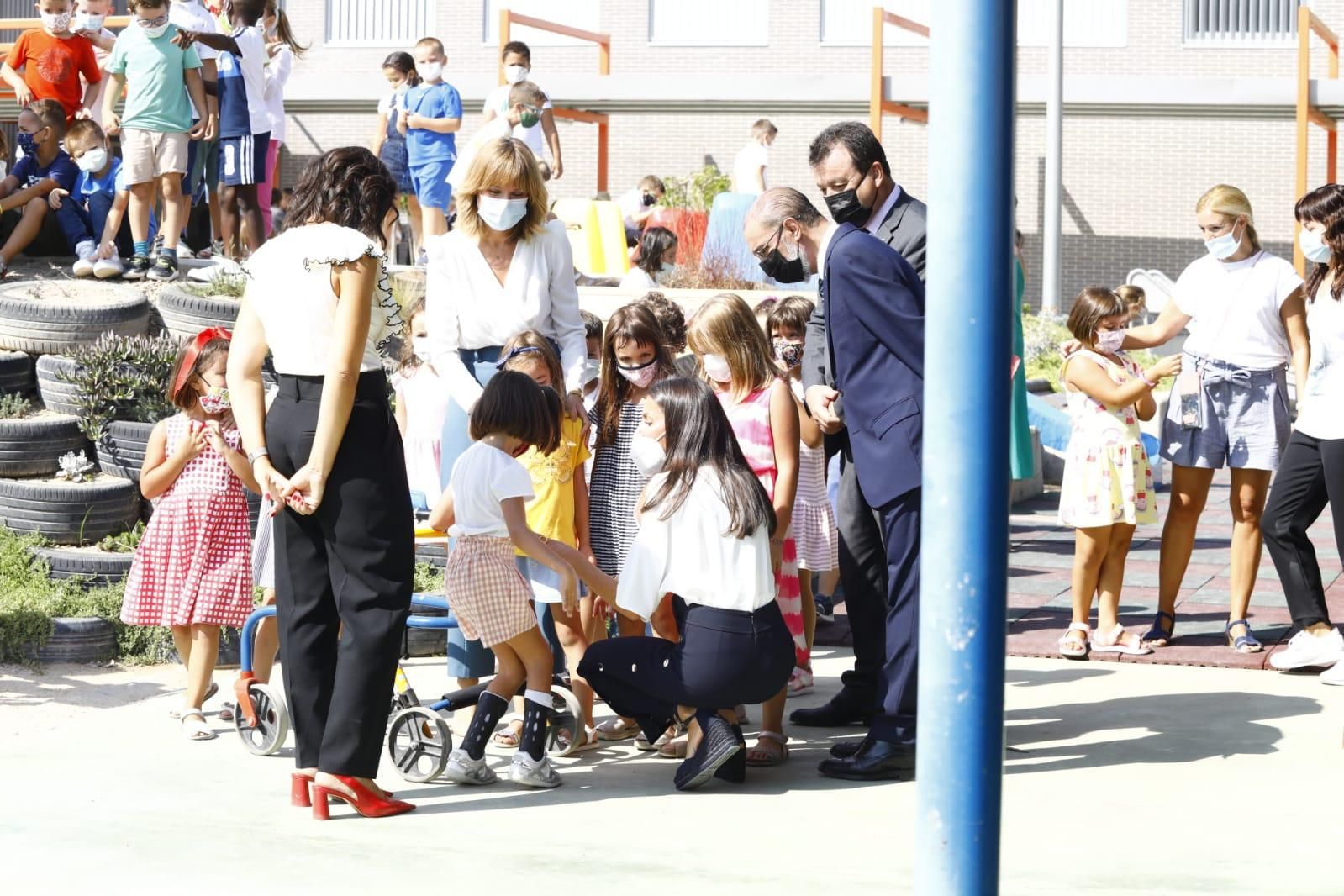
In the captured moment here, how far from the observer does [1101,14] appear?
24891 mm

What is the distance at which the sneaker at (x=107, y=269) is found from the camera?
419 inches

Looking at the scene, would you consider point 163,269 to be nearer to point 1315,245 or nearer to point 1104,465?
point 1104,465

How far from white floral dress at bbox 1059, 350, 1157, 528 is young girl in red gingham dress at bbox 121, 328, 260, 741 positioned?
329cm

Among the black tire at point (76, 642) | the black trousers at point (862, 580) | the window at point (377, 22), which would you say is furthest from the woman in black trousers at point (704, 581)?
the window at point (377, 22)

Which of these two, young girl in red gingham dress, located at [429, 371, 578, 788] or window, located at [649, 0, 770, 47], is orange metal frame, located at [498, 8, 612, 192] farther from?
young girl in red gingham dress, located at [429, 371, 578, 788]

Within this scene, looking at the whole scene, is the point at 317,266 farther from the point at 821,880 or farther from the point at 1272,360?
the point at 1272,360

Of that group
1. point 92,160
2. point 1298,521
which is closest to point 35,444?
point 92,160

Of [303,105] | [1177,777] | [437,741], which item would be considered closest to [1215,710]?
[1177,777]

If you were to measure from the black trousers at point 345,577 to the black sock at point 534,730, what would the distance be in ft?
1.54

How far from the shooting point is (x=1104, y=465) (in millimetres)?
7188

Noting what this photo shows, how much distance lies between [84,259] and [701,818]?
7257 millimetres

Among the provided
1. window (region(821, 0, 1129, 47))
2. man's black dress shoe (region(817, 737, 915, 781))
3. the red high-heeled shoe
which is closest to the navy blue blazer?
man's black dress shoe (region(817, 737, 915, 781))

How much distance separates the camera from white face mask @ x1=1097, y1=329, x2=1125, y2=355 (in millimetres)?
7223

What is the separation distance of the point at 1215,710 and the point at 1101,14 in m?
20.4
